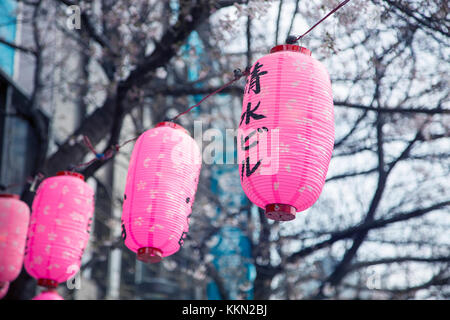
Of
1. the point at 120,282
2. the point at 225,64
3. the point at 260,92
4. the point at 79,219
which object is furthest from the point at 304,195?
the point at 120,282

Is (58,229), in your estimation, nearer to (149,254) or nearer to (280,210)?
(149,254)

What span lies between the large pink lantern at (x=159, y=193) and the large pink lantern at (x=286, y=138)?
999 mm

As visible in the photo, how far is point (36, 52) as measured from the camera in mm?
10031

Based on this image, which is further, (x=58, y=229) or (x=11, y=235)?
(x=11, y=235)

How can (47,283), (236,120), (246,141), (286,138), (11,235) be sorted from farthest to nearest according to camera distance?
1. (236,120)
2. (11,235)
3. (47,283)
4. (246,141)
5. (286,138)

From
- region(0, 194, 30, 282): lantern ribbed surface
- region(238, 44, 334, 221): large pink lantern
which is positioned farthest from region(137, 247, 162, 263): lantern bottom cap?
region(0, 194, 30, 282): lantern ribbed surface

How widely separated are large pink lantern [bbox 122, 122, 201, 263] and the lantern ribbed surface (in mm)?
2036

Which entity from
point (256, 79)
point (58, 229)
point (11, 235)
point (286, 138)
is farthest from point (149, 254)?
point (11, 235)

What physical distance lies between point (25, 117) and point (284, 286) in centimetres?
729

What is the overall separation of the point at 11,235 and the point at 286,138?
3978 mm

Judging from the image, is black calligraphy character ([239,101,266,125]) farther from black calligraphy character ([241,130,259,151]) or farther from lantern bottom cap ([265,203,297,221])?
lantern bottom cap ([265,203,297,221])

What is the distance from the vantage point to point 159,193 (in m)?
4.86

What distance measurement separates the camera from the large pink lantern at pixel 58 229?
571cm

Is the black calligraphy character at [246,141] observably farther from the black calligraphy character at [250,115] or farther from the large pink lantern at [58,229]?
the large pink lantern at [58,229]
